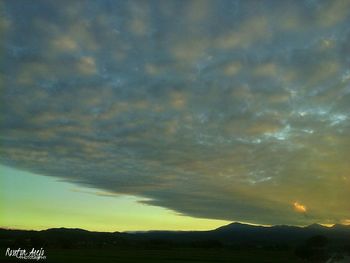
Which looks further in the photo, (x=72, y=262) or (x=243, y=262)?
(x=243, y=262)

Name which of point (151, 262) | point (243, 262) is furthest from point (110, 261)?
point (243, 262)

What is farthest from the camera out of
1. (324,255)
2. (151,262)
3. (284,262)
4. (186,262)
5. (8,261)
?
(324,255)

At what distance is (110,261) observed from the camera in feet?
313

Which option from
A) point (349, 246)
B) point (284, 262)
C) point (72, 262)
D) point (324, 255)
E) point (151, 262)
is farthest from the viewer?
point (349, 246)

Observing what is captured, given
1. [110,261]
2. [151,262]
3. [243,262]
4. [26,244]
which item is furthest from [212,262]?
[26,244]

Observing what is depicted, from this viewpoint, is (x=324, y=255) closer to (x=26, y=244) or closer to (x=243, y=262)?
(x=243, y=262)

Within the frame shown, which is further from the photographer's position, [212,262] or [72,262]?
[212,262]

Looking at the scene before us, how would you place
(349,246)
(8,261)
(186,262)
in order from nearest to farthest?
(8,261), (186,262), (349,246)

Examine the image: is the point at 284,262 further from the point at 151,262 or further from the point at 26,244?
the point at 26,244

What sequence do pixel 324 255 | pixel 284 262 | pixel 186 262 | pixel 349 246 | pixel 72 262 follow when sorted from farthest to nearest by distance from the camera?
pixel 349 246 → pixel 324 255 → pixel 284 262 → pixel 186 262 → pixel 72 262

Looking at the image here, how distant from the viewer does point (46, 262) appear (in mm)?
81750

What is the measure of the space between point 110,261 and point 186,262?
18.1 metres

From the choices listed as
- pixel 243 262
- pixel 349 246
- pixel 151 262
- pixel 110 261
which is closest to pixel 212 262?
pixel 243 262

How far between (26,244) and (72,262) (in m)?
68.7
